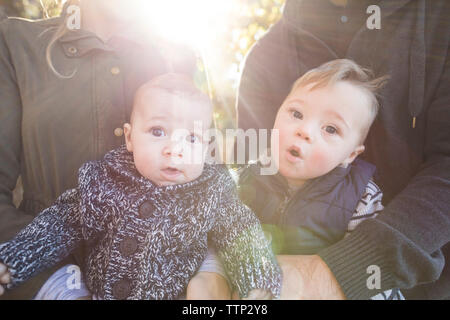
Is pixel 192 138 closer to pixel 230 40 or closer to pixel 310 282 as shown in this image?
pixel 310 282

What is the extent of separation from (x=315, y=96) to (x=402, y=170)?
14.0 inches

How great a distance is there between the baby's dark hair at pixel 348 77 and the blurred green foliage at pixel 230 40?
51 cm

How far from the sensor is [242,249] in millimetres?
792

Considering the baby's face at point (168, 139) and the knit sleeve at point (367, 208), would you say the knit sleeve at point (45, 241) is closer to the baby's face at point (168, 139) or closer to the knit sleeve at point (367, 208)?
the baby's face at point (168, 139)

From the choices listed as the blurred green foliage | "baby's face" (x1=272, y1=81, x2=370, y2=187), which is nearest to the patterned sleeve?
"baby's face" (x1=272, y1=81, x2=370, y2=187)

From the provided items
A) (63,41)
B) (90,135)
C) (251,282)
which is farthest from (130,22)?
(251,282)

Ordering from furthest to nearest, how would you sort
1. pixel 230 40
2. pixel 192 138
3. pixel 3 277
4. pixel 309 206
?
pixel 230 40 < pixel 309 206 < pixel 192 138 < pixel 3 277

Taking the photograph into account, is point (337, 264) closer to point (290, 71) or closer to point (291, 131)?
point (291, 131)

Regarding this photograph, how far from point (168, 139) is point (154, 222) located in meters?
0.20

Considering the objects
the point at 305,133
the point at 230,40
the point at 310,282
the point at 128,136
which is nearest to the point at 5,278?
the point at 128,136

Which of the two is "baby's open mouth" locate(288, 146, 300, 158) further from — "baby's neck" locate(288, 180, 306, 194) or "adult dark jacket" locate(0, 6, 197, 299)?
"adult dark jacket" locate(0, 6, 197, 299)

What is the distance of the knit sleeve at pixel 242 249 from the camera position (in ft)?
2.48

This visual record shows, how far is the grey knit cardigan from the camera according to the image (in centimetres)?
75

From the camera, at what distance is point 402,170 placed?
3.24ft
